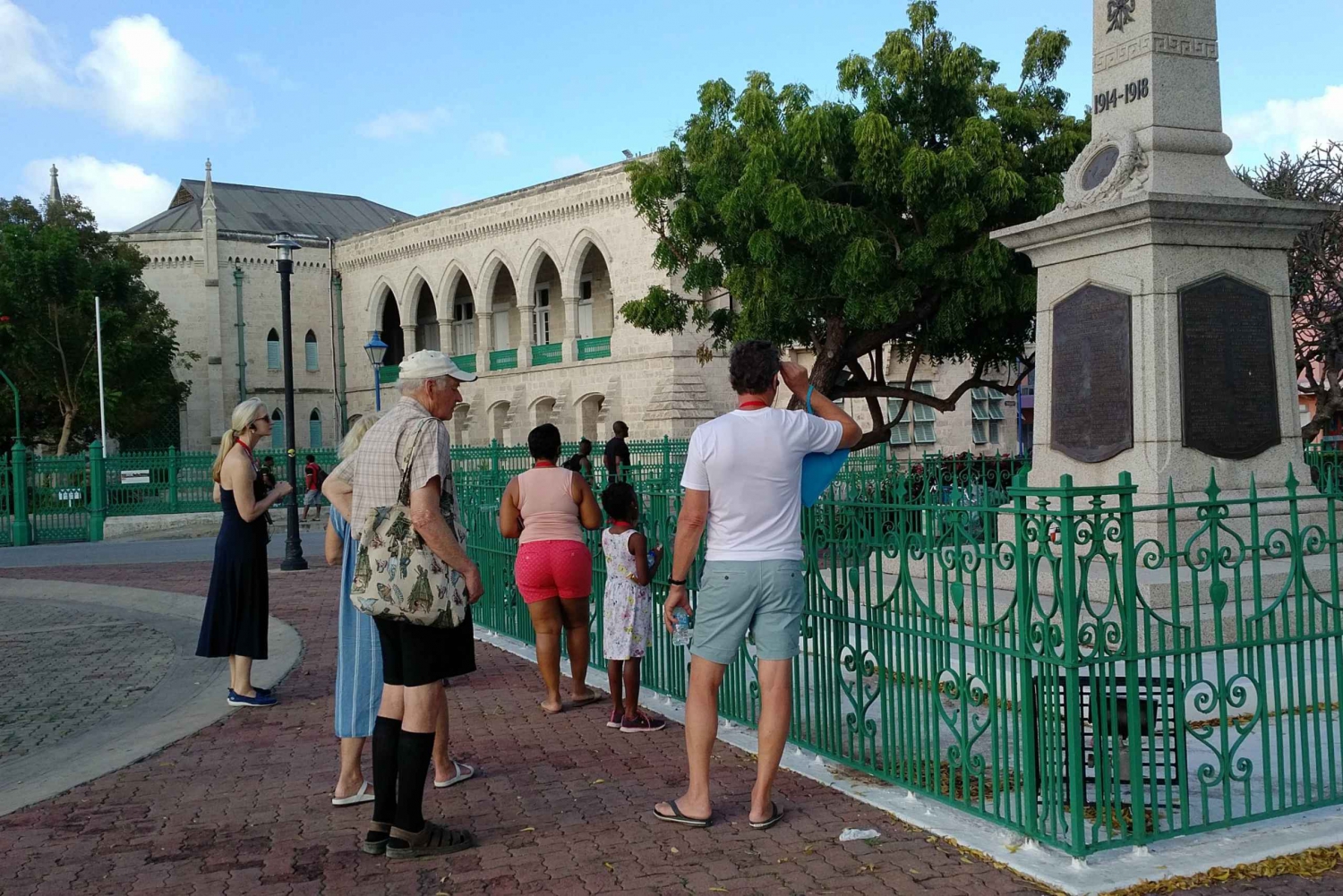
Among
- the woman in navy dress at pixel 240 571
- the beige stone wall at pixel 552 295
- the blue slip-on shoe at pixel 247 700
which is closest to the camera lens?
the woman in navy dress at pixel 240 571

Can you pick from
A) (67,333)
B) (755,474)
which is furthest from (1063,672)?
(67,333)

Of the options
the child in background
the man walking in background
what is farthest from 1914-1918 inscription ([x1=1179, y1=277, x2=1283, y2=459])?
the man walking in background

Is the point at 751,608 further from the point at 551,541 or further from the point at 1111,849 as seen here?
the point at 551,541

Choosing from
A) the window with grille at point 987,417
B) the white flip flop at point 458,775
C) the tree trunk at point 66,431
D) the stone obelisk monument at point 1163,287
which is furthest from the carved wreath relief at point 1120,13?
the tree trunk at point 66,431

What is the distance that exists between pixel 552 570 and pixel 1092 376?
4.34 metres

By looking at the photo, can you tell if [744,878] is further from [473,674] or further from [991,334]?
[991,334]

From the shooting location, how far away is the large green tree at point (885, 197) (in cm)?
1841

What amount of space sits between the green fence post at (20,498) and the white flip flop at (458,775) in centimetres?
2141

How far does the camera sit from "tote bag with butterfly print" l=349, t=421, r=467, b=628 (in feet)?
15.6

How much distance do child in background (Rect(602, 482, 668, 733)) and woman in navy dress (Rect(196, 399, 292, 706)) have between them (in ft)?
6.94

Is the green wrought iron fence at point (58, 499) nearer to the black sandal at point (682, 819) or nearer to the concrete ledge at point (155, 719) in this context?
the concrete ledge at point (155, 719)

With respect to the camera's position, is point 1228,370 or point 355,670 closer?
point 355,670

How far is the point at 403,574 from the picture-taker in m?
4.77

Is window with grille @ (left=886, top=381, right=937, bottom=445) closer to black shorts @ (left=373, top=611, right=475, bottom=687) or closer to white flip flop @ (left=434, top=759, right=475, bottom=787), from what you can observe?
white flip flop @ (left=434, top=759, right=475, bottom=787)
